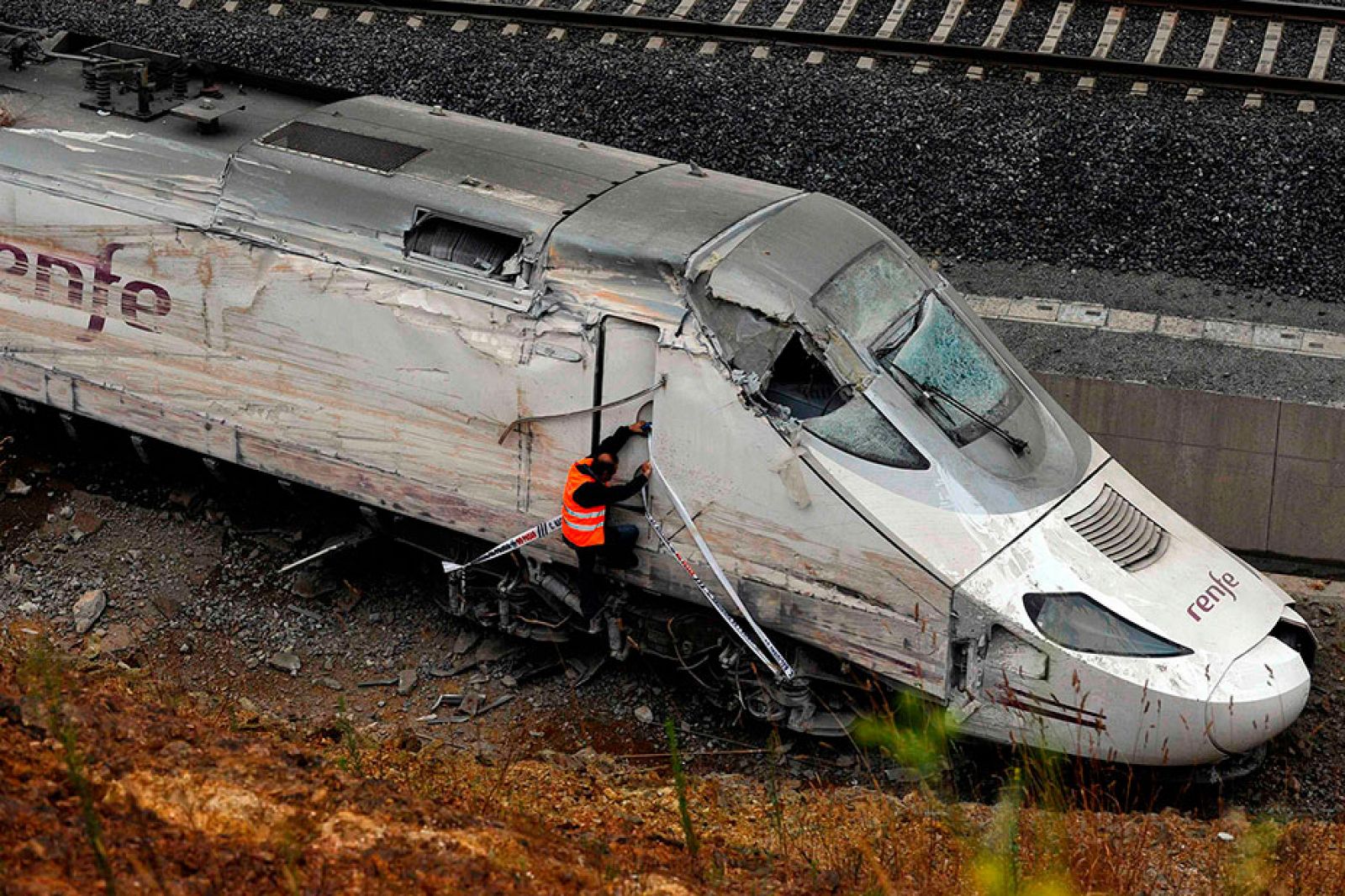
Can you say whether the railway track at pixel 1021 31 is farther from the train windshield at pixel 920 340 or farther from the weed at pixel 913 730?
the weed at pixel 913 730

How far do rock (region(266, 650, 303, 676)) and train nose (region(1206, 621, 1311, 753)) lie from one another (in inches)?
202

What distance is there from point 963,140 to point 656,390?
19.3 ft

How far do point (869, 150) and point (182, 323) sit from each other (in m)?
6.14

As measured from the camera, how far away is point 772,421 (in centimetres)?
868

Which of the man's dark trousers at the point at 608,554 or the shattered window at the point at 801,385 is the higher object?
the shattered window at the point at 801,385

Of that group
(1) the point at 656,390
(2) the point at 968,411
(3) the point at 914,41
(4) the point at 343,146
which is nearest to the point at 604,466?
(1) the point at 656,390

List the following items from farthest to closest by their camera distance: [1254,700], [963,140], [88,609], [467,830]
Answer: [963,140] → [88,609] → [1254,700] → [467,830]

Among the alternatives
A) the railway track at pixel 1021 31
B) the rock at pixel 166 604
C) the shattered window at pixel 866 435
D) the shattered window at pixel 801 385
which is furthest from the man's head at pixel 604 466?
the railway track at pixel 1021 31

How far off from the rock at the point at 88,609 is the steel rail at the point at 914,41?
7298mm

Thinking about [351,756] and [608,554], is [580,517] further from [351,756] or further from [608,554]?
[351,756]

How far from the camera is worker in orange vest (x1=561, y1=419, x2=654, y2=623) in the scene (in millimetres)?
8961

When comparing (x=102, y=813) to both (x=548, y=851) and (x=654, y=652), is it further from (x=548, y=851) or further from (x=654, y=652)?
(x=654, y=652)

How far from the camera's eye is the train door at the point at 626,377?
892 centimetres

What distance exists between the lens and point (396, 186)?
9.62 meters
